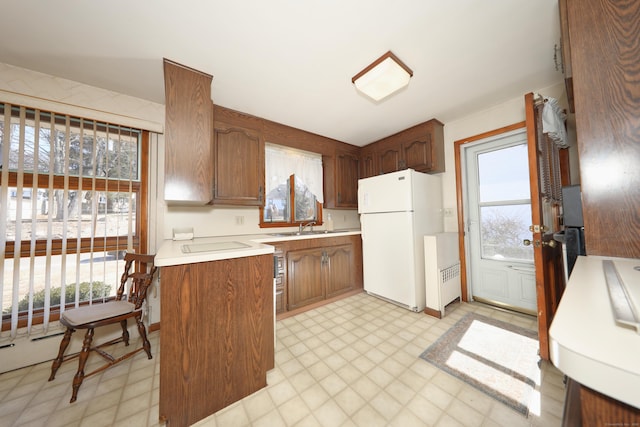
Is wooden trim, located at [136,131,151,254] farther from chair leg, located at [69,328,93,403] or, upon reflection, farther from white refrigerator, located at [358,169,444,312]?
white refrigerator, located at [358,169,444,312]

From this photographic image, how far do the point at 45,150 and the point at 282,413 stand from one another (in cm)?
258

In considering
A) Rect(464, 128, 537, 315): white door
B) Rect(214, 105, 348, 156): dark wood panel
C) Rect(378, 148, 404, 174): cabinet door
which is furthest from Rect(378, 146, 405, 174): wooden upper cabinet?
Rect(464, 128, 537, 315): white door

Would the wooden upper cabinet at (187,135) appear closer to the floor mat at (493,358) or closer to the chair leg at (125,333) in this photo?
the chair leg at (125,333)

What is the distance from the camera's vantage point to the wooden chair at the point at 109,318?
1371 mm

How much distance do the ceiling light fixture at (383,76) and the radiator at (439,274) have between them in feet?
5.03

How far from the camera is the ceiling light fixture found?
1.60 m

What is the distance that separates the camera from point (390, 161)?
310 centimetres

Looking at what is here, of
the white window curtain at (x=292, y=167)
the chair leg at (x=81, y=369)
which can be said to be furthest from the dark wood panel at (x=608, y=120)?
the chair leg at (x=81, y=369)

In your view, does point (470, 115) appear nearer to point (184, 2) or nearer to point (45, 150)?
point (184, 2)

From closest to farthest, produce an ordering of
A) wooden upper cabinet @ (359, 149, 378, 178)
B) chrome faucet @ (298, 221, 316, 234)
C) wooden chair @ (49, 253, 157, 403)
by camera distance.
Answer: wooden chair @ (49, 253, 157, 403) → chrome faucet @ (298, 221, 316, 234) → wooden upper cabinet @ (359, 149, 378, 178)

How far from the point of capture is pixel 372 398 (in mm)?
1262

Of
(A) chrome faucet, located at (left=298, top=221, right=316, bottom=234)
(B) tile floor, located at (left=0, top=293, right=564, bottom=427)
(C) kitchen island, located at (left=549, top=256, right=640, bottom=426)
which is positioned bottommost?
(B) tile floor, located at (left=0, top=293, right=564, bottom=427)

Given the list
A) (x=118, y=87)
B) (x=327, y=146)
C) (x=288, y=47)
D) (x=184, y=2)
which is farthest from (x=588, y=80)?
(x=118, y=87)

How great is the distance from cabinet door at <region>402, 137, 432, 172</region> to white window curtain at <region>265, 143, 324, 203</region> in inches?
48.8
